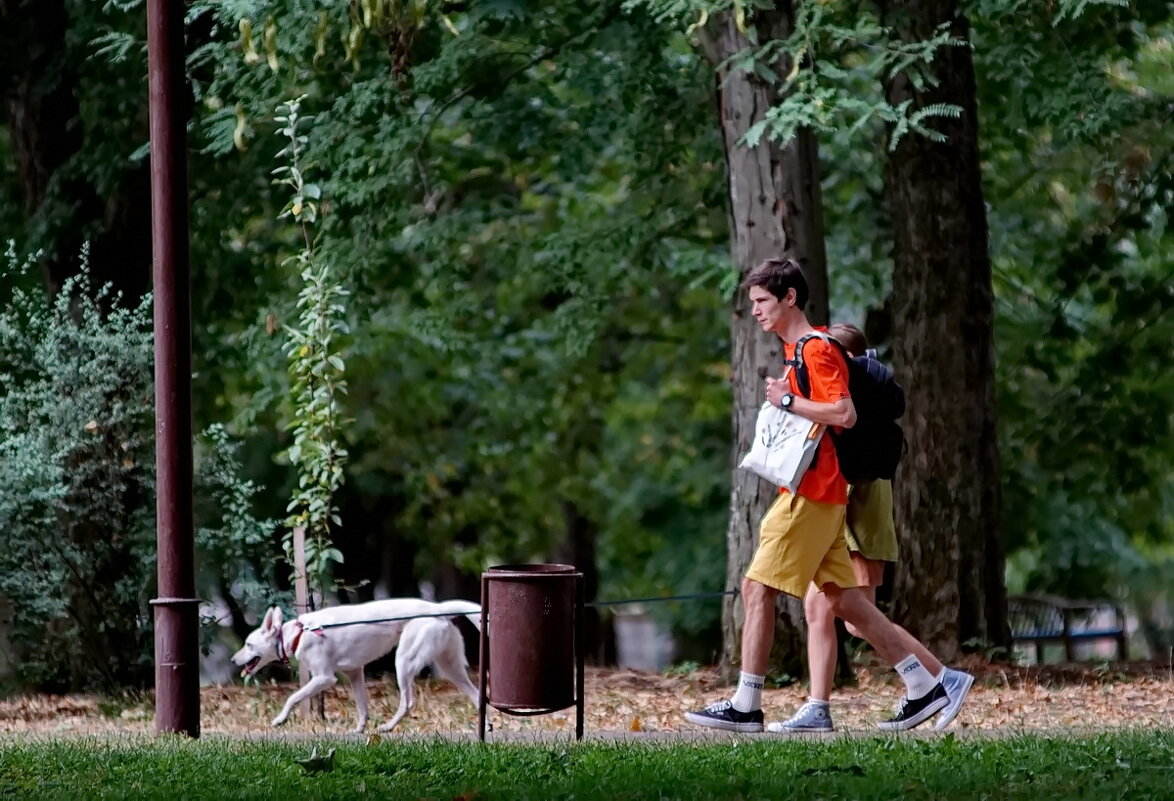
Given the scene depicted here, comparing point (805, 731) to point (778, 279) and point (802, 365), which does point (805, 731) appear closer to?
point (802, 365)

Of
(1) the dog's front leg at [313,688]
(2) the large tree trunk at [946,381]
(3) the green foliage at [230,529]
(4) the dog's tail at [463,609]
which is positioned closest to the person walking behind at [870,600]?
(4) the dog's tail at [463,609]

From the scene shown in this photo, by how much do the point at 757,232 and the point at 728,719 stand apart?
402cm

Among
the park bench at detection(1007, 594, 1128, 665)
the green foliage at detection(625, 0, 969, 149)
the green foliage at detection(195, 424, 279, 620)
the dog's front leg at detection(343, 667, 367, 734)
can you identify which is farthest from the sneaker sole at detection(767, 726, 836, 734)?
the park bench at detection(1007, 594, 1128, 665)

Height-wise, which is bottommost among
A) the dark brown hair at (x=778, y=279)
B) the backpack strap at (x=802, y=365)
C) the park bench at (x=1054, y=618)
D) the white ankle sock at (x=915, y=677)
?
the park bench at (x=1054, y=618)

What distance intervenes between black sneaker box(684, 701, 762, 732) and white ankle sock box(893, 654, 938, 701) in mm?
739

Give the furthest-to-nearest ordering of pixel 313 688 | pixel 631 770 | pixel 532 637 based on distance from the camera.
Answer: pixel 313 688 < pixel 532 637 < pixel 631 770

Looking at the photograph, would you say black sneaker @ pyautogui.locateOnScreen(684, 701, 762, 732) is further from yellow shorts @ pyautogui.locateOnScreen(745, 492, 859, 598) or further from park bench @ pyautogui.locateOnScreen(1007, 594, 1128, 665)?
Result: park bench @ pyautogui.locateOnScreen(1007, 594, 1128, 665)

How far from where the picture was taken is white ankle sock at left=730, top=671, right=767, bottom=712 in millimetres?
7910

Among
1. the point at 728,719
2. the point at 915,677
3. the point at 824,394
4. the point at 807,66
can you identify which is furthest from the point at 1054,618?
the point at 824,394

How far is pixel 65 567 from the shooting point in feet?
37.4

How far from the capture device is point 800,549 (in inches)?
303

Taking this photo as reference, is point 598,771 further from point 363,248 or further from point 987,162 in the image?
point 987,162

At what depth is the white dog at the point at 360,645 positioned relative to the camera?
9664 millimetres

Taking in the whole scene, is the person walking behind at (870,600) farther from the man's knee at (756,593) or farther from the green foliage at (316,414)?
the green foliage at (316,414)
